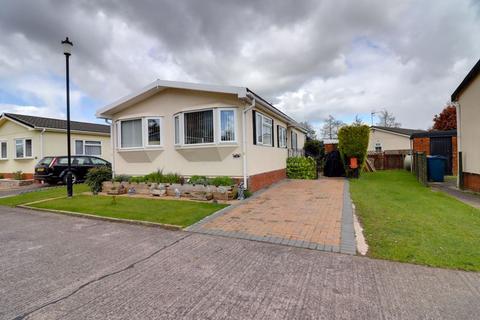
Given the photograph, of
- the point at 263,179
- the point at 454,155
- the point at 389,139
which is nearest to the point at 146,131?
the point at 263,179

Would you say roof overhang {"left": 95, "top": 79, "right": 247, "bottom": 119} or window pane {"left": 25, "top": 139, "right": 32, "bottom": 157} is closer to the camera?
roof overhang {"left": 95, "top": 79, "right": 247, "bottom": 119}

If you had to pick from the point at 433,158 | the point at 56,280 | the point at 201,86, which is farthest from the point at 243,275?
the point at 433,158

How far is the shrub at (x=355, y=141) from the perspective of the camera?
1324cm

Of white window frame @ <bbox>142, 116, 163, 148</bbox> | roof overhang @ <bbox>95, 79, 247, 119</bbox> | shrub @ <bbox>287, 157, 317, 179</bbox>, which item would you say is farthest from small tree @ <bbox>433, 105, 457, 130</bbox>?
white window frame @ <bbox>142, 116, 163, 148</bbox>

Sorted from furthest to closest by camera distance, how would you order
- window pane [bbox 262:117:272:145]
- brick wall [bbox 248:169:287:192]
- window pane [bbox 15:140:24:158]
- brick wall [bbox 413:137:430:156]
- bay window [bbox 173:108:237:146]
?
window pane [bbox 15:140:24:158] → brick wall [bbox 413:137:430:156] → window pane [bbox 262:117:272:145] → brick wall [bbox 248:169:287:192] → bay window [bbox 173:108:237:146]

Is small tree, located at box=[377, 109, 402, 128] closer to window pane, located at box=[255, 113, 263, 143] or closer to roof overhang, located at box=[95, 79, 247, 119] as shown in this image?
window pane, located at box=[255, 113, 263, 143]

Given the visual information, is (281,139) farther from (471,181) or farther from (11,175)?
(11,175)

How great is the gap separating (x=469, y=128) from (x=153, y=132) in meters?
13.1

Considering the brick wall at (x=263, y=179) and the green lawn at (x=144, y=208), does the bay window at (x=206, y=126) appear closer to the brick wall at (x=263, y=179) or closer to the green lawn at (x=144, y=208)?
the brick wall at (x=263, y=179)

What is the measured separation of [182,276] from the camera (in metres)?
3.28

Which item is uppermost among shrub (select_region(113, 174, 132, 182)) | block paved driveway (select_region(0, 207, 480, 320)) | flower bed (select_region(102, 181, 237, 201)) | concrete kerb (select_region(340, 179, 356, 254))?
shrub (select_region(113, 174, 132, 182))

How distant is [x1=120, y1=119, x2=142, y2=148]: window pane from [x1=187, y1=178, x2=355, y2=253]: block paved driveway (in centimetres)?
619

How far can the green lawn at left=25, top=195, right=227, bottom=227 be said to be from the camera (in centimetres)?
617

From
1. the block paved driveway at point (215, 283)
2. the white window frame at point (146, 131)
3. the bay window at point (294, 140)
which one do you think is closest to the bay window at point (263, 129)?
the white window frame at point (146, 131)
